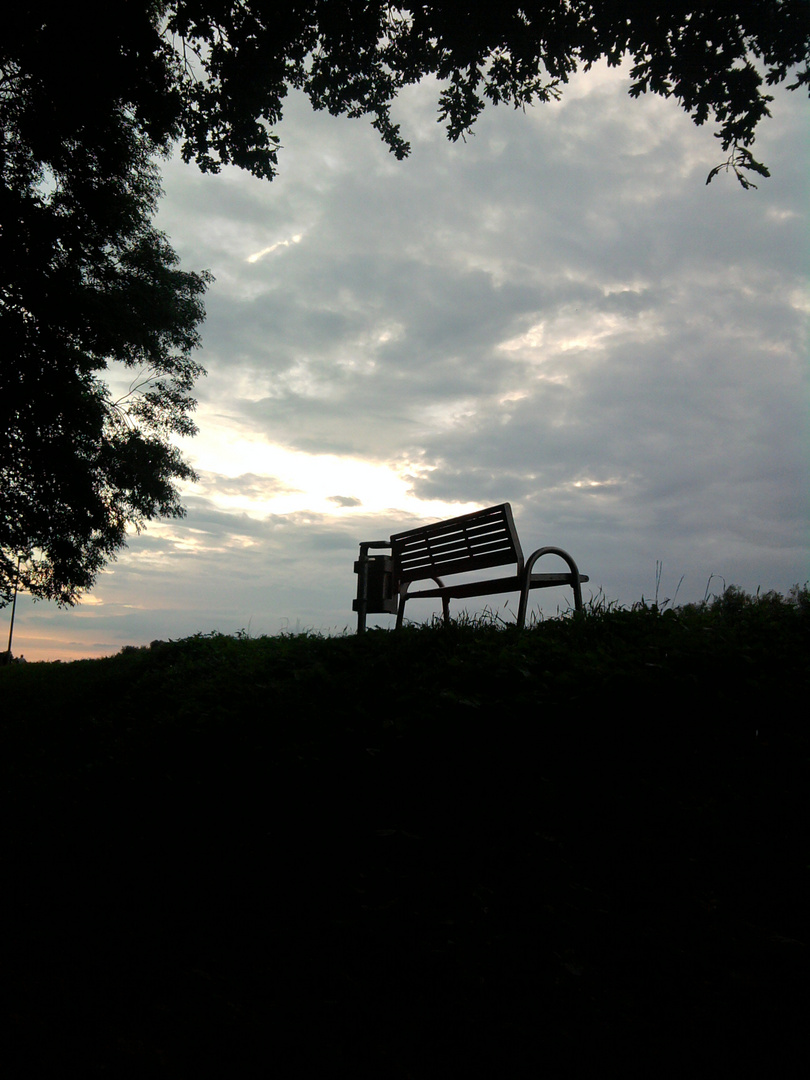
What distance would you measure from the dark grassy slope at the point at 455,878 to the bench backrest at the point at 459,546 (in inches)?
67.6

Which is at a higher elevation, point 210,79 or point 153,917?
point 210,79

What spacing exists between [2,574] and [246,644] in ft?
25.6

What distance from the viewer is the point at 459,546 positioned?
695 cm

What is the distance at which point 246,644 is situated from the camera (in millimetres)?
8766

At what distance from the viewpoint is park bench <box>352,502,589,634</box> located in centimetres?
628

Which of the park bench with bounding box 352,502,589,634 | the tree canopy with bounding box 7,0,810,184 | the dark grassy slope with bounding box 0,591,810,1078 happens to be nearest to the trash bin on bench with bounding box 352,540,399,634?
the park bench with bounding box 352,502,589,634

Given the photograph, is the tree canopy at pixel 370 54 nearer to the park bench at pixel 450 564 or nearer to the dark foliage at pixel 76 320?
the dark foliage at pixel 76 320

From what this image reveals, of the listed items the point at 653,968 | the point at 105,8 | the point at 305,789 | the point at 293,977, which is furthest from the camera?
the point at 105,8

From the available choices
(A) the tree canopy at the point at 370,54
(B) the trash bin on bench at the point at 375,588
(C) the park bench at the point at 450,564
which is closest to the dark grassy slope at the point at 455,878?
(C) the park bench at the point at 450,564

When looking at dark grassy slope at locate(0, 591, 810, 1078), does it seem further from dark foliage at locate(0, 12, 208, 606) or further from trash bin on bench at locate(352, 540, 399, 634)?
dark foliage at locate(0, 12, 208, 606)

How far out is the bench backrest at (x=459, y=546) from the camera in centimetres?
631

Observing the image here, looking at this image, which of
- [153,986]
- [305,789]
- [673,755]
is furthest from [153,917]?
[673,755]

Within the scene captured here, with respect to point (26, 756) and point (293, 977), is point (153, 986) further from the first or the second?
point (26, 756)

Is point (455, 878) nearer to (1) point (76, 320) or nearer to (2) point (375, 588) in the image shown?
(2) point (375, 588)
